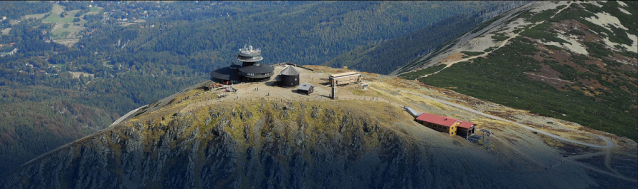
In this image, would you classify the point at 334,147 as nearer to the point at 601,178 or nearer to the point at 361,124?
the point at 361,124

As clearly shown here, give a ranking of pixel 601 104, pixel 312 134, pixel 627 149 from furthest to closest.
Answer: pixel 601 104
pixel 627 149
pixel 312 134

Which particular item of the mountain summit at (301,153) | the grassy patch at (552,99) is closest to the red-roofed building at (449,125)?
the mountain summit at (301,153)

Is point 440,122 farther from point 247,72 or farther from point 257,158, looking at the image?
point 247,72

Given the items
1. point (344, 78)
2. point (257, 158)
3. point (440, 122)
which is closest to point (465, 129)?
point (440, 122)

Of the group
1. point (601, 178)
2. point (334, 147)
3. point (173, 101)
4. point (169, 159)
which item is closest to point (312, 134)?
point (334, 147)

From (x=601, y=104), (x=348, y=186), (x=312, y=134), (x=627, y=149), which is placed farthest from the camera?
(x=601, y=104)

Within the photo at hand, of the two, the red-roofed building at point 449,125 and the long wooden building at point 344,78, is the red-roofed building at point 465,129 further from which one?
the long wooden building at point 344,78
